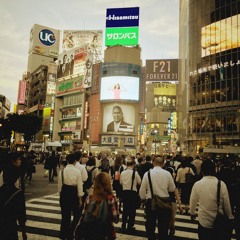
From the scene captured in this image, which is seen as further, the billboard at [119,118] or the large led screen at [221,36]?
the billboard at [119,118]

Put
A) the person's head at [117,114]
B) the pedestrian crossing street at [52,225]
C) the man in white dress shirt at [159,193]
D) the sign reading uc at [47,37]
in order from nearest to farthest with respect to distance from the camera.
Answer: the man in white dress shirt at [159,193] < the pedestrian crossing street at [52,225] < the person's head at [117,114] < the sign reading uc at [47,37]

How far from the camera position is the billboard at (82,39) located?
311 ft

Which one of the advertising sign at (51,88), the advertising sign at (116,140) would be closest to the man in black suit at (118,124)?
the advertising sign at (116,140)

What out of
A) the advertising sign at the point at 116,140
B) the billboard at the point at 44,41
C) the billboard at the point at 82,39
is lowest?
the advertising sign at the point at 116,140

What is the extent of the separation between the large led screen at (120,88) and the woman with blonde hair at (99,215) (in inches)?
2696

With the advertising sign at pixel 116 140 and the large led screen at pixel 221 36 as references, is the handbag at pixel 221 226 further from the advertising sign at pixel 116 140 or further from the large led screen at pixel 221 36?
the advertising sign at pixel 116 140

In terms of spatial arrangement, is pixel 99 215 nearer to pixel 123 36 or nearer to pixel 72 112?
pixel 72 112

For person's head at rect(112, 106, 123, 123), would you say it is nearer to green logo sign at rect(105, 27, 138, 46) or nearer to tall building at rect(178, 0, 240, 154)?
green logo sign at rect(105, 27, 138, 46)

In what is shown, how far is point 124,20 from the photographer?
80250 millimetres

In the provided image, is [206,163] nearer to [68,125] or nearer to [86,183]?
[86,183]

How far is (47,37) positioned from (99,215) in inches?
5293

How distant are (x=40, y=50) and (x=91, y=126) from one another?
2631 inches

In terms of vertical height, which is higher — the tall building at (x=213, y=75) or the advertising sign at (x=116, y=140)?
the tall building at (x=213, y=75)

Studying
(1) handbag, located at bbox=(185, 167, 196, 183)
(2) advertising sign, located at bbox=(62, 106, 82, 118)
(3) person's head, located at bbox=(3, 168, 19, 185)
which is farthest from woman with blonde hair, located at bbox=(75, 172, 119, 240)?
(2) advertising sign, located at bbox=(62, 106, 82, 118)
